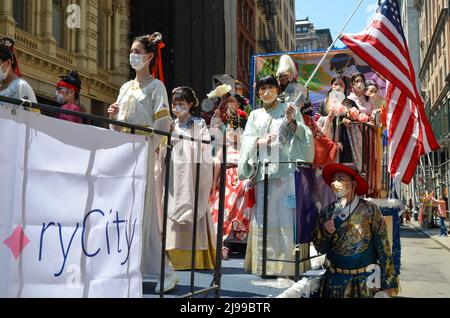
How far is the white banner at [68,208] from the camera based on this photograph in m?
2.44

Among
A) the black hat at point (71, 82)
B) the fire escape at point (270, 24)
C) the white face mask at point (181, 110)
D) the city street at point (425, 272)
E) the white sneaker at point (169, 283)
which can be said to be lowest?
the city street at point (425, 272)

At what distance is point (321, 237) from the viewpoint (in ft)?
14.8

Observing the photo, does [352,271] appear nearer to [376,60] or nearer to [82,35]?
[376,60]

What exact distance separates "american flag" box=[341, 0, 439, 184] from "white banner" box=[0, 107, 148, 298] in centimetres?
411

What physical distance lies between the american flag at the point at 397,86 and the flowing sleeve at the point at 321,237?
249 cm

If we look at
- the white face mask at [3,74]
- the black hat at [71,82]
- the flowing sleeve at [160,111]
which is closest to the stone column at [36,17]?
the black hat at [71,82]

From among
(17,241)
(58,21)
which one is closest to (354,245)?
(17,241)

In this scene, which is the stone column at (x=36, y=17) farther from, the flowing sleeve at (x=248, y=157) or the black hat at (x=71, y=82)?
the flowing sleeve at (x=248, y=157)

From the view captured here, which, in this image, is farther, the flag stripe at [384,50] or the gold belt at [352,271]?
the flag stripe at [384,50]

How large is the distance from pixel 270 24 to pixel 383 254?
45429 millimetres

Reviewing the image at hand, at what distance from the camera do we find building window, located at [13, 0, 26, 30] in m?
16.5

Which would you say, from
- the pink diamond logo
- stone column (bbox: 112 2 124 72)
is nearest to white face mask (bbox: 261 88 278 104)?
the pink diamond logo
